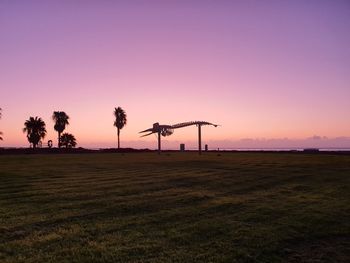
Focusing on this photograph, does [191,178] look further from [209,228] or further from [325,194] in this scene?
[209,228]

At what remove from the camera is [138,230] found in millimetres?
9266

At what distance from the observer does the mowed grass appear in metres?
7.60

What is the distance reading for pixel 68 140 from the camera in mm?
→ 100812

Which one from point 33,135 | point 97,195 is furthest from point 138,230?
point 33,135

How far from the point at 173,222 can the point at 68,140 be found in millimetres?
95803

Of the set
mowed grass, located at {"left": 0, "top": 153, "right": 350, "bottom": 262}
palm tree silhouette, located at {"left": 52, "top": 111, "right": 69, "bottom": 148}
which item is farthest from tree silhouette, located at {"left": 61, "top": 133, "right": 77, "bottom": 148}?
mowed grass, located at {"left": 0, "top": 153, "right": 350, "bottom": 262}

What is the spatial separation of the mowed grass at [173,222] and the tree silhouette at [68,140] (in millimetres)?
86322

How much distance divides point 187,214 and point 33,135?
89763 mm

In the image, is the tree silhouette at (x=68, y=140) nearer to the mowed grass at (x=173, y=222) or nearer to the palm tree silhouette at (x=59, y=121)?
the palm tree silhouette at (x=59, y=121)

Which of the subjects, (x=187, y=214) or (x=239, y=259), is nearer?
(x=239, y=259)

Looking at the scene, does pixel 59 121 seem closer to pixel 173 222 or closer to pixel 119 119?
pixel 119 119

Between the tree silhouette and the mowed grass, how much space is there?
8632cm

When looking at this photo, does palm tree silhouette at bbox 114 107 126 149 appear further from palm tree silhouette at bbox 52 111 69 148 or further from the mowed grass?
the mowed grass

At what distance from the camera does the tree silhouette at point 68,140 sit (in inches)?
3939
